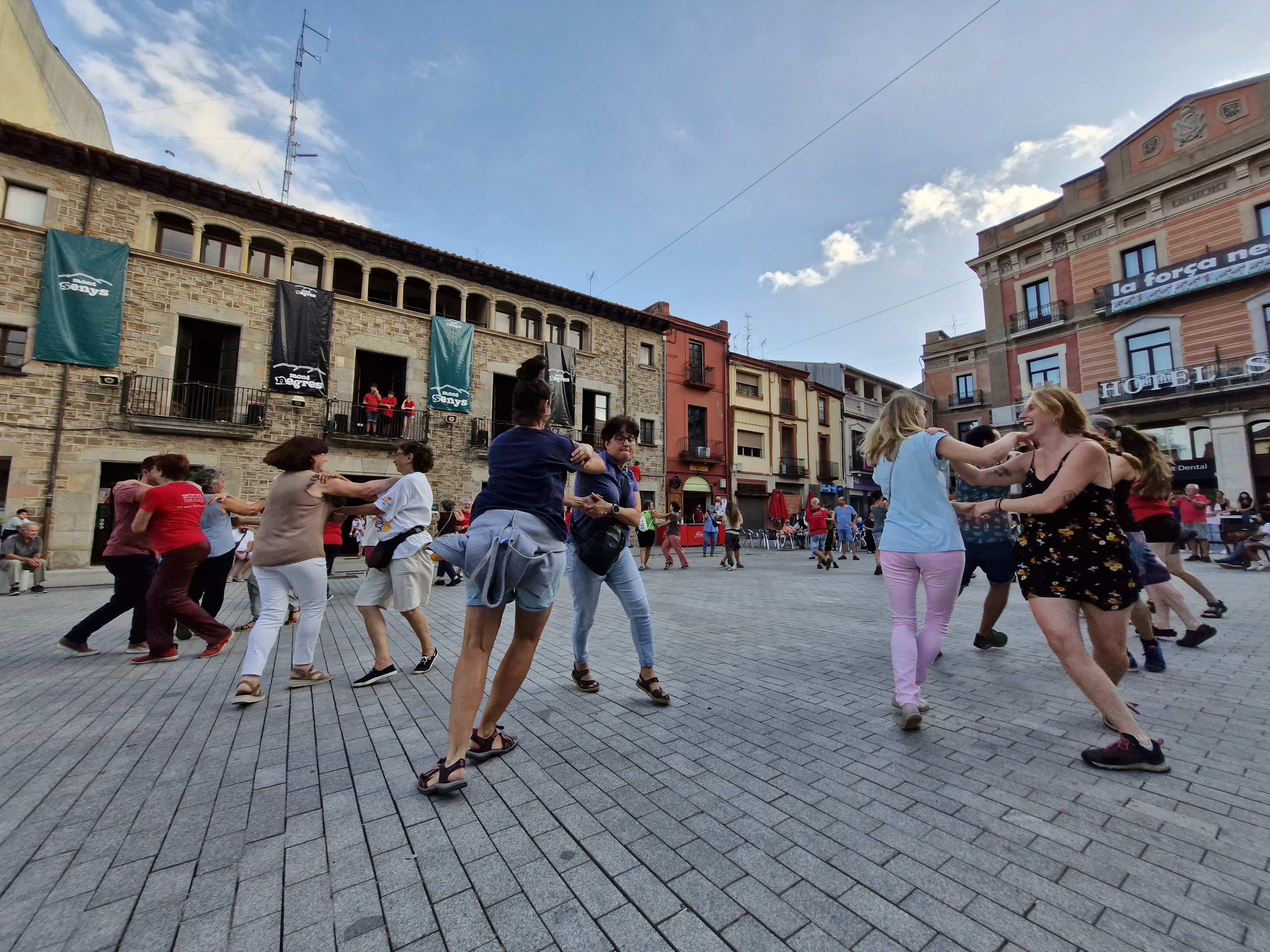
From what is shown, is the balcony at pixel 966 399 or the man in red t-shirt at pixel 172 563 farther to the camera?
the balcony at pixel 966 399

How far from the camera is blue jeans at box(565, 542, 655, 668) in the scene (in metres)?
3.46

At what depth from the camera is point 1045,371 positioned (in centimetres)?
2533

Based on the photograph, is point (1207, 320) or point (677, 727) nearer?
point (677, 727)

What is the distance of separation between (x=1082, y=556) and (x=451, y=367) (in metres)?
19.1

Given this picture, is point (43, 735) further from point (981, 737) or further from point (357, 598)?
point (981, 737)

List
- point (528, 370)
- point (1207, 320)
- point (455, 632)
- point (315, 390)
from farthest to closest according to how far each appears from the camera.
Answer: point (1207, 320) < point (315, 390) < point (455, 632) < point (528, 370)

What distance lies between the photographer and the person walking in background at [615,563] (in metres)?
3.38

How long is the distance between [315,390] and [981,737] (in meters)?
18.3

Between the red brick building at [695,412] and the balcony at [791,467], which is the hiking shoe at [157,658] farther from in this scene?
the balcony at [791,467]

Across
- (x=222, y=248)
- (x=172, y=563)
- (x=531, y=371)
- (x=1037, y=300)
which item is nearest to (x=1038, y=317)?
(x=1037, y=300)

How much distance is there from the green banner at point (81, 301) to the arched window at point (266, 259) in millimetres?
2969

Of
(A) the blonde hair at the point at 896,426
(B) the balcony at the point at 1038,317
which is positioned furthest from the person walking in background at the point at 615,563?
(B) the balcony at the point at 1038,317

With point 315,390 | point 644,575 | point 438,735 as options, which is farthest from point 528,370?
point 315,390

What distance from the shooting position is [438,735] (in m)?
2.98
